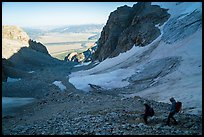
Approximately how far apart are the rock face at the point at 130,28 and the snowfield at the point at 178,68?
2.04 m

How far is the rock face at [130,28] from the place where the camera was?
202 ft

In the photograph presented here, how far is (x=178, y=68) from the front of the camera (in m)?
39.5

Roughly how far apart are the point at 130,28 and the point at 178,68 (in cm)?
3293

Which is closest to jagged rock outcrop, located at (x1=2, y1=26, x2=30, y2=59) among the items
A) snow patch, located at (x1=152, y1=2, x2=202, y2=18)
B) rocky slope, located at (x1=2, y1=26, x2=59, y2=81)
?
rocky slope, located at (x1=2, y1=26, x2=59, y2=81)

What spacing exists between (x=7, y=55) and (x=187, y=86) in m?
58.2

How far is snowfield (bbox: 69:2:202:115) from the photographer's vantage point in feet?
101

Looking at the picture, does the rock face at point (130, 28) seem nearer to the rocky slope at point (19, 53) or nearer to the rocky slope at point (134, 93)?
the rocky slope at point (134, 93)

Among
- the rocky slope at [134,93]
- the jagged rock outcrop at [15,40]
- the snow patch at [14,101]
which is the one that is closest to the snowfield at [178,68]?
the rocky slope at [134,93]

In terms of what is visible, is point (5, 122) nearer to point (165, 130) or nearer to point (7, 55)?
point (165, 130)

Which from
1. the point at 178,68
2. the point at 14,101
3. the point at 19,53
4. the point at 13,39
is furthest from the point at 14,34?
the point at 178,68

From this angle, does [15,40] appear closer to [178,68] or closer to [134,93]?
[134,93]

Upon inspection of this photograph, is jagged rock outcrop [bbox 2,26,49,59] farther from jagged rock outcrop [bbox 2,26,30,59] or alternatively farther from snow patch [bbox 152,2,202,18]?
snow patch [bbox 152,2,202,18]

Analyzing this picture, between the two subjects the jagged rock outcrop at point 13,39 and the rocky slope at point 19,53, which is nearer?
the rocky slope at point 19,53

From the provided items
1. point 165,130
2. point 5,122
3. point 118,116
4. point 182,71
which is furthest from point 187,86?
point 5,122
